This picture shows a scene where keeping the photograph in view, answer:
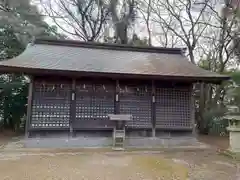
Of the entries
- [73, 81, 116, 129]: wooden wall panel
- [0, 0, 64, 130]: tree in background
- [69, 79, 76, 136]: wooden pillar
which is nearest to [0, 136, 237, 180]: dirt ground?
[69, 79, 76, 136]: wooden pillar

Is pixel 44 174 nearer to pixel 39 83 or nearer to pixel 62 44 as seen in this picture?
pixel 39 83

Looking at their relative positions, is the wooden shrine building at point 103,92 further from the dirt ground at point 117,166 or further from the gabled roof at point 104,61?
the dirt ground at point 117,166

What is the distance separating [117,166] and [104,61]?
13.6 feet

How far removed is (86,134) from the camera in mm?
7031

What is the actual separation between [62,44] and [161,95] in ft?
15.4

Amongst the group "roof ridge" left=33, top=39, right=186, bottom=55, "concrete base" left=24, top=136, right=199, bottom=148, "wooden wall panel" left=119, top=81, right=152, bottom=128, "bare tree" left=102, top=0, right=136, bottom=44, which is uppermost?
"bare tree" left=102, top=0, right=136, bottom=44

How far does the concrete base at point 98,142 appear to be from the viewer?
6.64 m

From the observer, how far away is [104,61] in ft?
25.3

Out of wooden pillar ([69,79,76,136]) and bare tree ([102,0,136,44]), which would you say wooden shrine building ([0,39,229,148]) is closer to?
→ wooden pillar ([69,79,76,136])

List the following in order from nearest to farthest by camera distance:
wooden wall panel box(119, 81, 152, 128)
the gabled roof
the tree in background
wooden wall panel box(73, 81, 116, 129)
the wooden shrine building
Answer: the gabled roof
the wooden shrine building
wooden wall panel box(73, 81, 116, 129)
wooden wall panel box(119, 81, 152, 128)
the tree in background

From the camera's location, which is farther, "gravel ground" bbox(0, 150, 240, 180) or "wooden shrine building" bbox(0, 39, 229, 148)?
"wooden shrine building" bbox(0, 39, 229, 148)

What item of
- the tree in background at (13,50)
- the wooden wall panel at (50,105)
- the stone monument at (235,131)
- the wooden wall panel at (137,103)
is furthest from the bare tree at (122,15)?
the stone monument at (235,131)

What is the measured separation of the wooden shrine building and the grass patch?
1842 mm

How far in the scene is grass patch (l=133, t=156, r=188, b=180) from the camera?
4199mm
